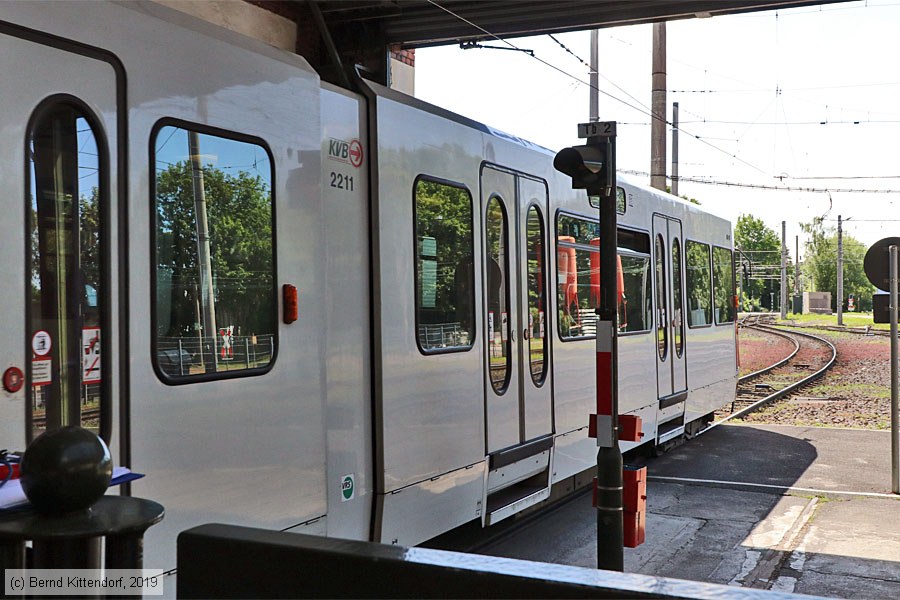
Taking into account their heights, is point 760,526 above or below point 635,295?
below

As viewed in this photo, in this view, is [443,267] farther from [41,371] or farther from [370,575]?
[370,575]

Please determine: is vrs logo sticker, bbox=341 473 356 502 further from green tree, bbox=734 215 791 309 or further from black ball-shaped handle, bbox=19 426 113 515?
green tree, bbox=734 215 791 309

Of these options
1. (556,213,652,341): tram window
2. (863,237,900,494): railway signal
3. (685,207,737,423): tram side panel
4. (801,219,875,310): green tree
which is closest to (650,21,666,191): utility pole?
(685,207,737,423): tram side panel

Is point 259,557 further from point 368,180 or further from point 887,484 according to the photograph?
point 887,484

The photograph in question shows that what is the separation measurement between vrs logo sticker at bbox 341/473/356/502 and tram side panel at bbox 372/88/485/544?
28 centimetres

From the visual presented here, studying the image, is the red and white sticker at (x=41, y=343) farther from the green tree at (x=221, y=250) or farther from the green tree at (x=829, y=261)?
the green tree at (x=829, y=261)

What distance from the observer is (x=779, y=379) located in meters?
23.6

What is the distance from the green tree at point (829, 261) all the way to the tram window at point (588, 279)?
98962 mm

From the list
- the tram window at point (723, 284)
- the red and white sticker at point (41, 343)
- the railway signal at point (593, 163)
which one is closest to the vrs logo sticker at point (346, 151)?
the railway signal at point (593, 163)

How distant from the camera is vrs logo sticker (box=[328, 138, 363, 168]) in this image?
5.61m

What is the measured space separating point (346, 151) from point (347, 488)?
75.7 inches

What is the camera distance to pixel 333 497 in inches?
213

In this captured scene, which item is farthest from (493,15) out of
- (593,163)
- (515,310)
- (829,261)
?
(829,261)

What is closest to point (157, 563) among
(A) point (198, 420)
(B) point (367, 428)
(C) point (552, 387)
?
(A) point (198, 420)
